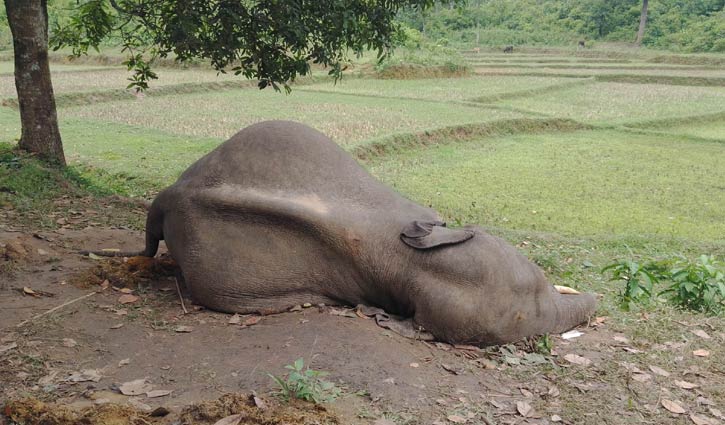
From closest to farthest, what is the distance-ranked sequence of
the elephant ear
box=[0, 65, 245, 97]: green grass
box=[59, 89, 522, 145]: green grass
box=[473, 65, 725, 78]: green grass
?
the elephant ear
box=[59, 89, 522, 145]: green grass
box=[0, 65, 245, 97]: green grass
box=[473, 65, 725, 78]: green grass

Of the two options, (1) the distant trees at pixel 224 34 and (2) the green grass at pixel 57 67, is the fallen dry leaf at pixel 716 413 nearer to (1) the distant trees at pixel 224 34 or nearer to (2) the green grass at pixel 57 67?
(1) the distant trees at pixel 224 34

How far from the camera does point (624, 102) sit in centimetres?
1920

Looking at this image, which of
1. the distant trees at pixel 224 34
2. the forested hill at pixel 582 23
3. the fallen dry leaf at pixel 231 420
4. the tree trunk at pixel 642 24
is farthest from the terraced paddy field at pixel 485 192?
the tree trunk at pixel 642 24

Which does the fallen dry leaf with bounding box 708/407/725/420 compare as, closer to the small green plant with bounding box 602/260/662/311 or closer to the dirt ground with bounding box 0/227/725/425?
the dirt ground with bounding box 0/227/725/425

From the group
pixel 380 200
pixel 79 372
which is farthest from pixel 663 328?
pixel 79 372

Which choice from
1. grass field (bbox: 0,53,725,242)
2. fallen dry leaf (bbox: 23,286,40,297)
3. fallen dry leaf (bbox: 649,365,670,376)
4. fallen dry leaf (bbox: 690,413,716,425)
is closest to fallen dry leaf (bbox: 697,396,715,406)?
fallen dry leaf (bbox: 690,413,716,425)

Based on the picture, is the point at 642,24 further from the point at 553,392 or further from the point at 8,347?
the point at 8,347

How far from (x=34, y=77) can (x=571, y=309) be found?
605cm

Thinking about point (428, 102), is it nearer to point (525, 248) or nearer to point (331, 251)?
point (525, 248)

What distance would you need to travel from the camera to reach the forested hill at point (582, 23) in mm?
36656

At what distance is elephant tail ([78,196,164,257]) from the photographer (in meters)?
4.73

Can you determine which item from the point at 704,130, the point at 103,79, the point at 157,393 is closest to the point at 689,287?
the point at 157,393

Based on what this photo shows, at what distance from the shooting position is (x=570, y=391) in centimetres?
350

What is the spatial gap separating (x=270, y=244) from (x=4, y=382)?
5.19 feet
